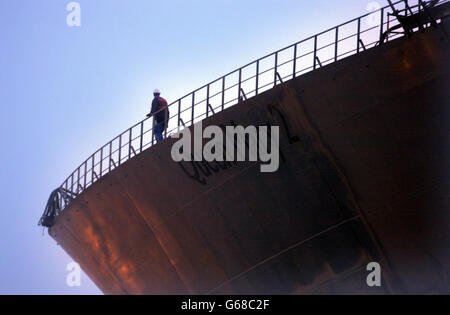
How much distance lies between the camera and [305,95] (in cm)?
1512

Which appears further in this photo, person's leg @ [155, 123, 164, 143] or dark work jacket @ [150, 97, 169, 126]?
dark work jacket @ [150, 97, 169, 126]

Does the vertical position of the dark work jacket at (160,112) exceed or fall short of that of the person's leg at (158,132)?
it exceeds it

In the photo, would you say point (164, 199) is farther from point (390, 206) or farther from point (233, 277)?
point (390, 206)

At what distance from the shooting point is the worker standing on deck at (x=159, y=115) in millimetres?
18547

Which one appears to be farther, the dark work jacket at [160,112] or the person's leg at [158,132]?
the dark work jacket at [160,112]

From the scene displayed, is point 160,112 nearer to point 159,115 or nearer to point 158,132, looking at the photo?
point 159,115

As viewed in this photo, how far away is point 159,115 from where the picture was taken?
19.2 metres

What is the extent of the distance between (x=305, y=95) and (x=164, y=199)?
→ 15.2ft

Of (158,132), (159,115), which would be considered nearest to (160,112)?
(159,115)

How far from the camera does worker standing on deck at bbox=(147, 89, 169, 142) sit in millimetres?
18547

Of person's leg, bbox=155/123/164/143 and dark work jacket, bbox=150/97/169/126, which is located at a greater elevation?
dark work jacket, bbox=150/97/169/126

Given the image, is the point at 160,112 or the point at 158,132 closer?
the point at 158,132
